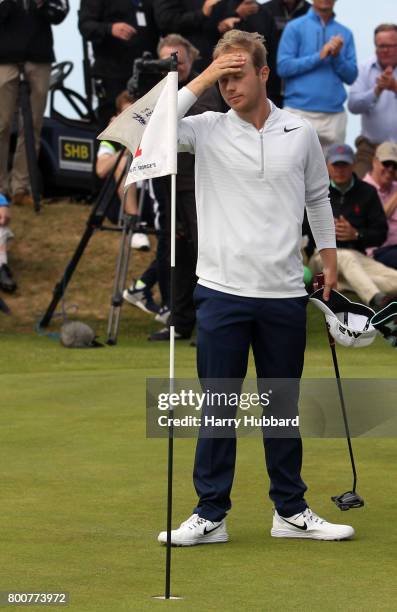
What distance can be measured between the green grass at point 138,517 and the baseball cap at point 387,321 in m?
0.88

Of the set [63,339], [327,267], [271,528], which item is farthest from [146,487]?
[63,339]

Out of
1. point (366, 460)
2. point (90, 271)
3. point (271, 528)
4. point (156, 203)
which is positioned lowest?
point (90, 271)

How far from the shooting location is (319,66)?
1587 cm

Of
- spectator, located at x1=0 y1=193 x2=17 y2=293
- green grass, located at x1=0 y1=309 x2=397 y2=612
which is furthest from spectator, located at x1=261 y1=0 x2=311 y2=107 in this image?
green grass, located at x1=0 y1=309 x2=397 y2=612

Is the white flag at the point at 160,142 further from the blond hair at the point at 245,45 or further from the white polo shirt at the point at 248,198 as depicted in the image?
the blond hair at the point at 245,45

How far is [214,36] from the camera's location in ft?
53.5

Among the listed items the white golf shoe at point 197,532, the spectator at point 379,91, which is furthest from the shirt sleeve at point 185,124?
the spectator at point 379,91

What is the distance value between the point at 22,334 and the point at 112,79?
323cm

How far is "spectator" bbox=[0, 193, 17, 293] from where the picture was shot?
16.0 metres

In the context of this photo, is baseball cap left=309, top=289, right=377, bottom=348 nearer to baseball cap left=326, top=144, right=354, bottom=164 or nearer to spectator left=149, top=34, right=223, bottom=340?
spectator left=149, top=34, right=223, bottom=340

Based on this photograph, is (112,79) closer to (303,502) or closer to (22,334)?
(22,334)

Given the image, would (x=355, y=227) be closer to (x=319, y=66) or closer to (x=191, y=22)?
(x=319, y=66)

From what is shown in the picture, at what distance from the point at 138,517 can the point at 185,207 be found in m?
6.79

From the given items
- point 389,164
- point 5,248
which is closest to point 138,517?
point 389,164
